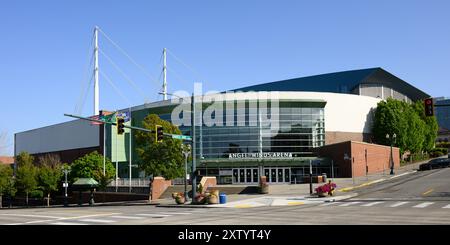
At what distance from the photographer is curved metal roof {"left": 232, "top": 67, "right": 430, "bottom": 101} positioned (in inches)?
4505

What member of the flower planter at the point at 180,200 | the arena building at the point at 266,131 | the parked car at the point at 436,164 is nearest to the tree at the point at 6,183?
the arena building at the point at 266,131

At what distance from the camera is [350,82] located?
117562 mm

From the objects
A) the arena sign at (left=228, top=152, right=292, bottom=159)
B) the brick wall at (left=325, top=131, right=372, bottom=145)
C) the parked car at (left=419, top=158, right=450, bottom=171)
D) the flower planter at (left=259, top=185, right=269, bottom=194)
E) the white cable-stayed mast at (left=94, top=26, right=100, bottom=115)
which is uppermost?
the white cable-stayed mast at (left=94, top=26, right=100, bottom=115)

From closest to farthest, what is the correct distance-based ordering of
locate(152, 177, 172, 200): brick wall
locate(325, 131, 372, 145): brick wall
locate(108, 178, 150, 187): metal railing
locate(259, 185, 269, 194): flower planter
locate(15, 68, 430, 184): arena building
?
locate(259, 185, 269, 194): flower planter < locate(152, 177, 172, 200): brick wall < locate(108, 178, 150, 187): metal railing < locate(15, 68, 430, 184): arena building < locate(325, 131, 372, 145): brick wall

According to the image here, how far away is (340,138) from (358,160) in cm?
1280

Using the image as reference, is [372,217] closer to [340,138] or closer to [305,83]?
[340,138]

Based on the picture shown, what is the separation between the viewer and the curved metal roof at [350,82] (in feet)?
375

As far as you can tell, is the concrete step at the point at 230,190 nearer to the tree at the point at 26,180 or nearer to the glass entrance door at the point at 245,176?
the glass entrance door at the point at 245,176

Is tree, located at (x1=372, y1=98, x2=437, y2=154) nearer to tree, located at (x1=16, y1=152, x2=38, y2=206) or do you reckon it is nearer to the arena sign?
the arena sign

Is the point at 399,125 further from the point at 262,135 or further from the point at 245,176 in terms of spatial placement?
the point at 245,176

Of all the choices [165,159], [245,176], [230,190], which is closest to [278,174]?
[245,176]

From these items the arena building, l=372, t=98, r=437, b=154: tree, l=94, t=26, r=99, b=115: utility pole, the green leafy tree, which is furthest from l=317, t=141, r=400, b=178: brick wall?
l=94, t=26, r=99, b=115: utility pole

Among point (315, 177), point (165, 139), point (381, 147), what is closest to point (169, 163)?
point (165, 139)
